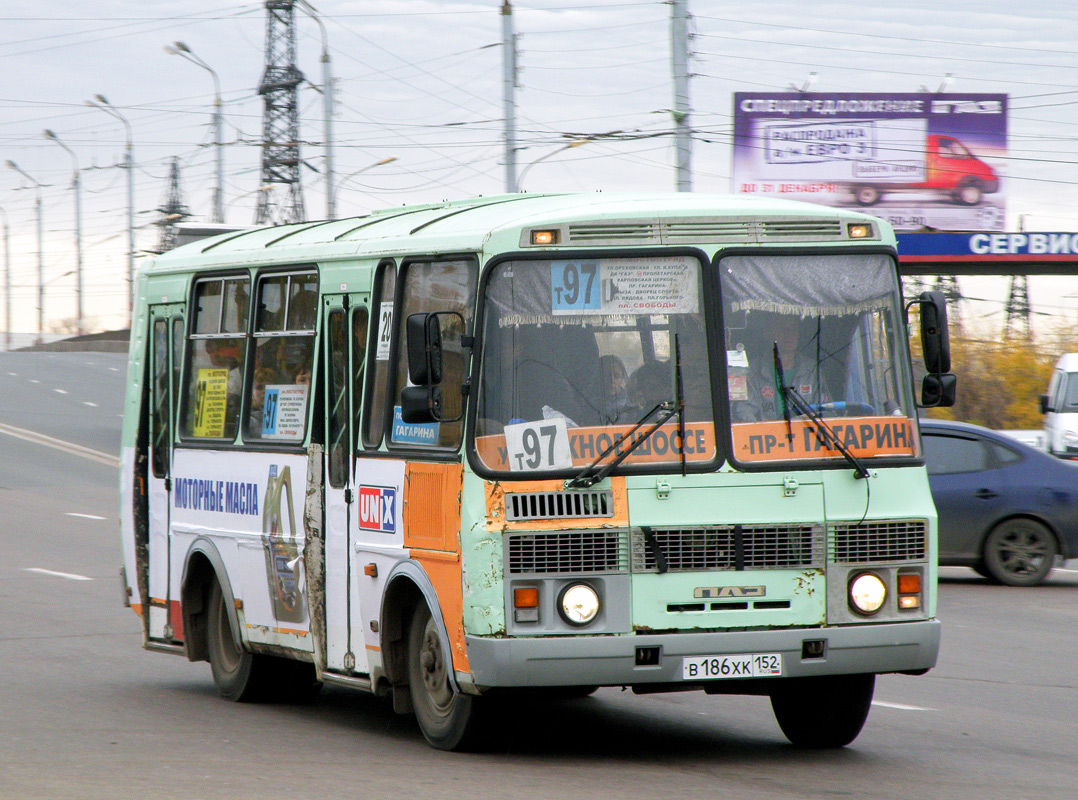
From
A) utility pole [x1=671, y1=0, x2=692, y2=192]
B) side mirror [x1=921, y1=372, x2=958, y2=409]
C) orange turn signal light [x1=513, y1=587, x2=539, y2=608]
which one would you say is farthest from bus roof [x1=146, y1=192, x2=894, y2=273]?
utility pole [x1=671, y1=0, x2=692, y2=192]

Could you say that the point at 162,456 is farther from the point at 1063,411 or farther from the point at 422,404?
the point at 1063,411

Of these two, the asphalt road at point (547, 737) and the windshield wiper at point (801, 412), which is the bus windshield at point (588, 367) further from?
the asphalt road at point (547, 737)

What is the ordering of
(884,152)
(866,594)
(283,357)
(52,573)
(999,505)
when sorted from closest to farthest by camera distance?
(866,594) < (283,357) < (999,505) < (52,573) < (884,152)

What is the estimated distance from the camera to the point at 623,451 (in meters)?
7.28

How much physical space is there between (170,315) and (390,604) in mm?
3689

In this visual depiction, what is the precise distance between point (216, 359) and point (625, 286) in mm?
3690

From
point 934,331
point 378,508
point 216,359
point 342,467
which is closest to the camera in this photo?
point 934,331

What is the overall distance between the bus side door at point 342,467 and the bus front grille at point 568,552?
63.9 inches

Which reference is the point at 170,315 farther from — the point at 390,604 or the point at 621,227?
the point at 621,227

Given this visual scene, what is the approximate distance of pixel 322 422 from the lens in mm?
8969

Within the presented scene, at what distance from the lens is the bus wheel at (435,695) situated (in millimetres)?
7676

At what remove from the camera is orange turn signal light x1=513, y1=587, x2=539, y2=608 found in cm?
717

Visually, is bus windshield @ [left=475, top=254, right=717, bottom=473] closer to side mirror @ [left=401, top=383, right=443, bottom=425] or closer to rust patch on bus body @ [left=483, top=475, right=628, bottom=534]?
rust patch on bus body @ [left=483, top=475, right=628, bottom=534]

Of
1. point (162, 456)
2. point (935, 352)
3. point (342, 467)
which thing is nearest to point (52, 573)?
point (162, 456)
